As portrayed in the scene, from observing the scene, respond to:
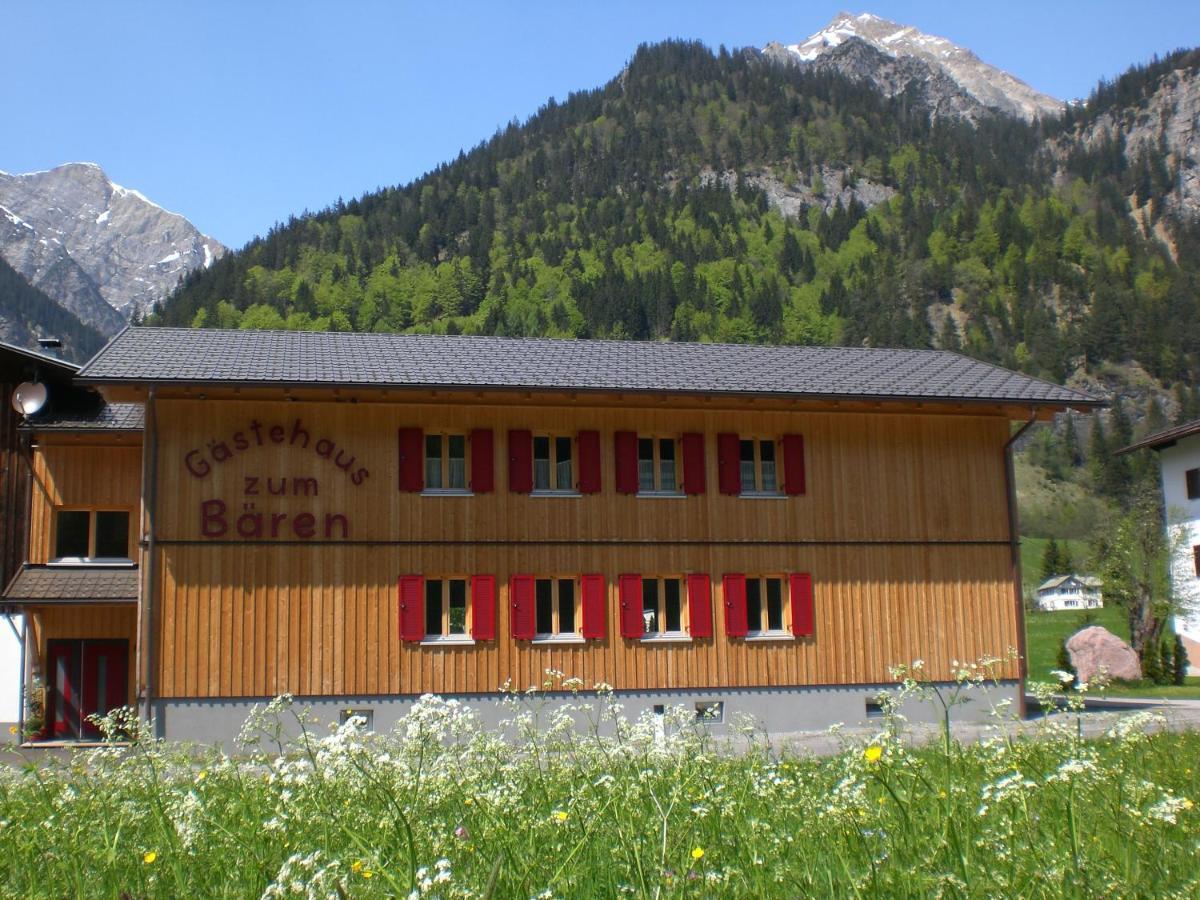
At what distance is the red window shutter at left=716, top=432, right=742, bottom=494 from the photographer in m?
22.0

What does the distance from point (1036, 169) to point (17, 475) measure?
196 meters

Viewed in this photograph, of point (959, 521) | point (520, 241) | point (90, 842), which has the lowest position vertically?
point (90, 842)

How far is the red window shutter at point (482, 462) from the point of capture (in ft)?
69.2

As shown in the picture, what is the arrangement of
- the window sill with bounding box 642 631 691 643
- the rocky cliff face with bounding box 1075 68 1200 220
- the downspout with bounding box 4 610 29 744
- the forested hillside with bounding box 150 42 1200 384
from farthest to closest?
the rocky cliff face with bounding box 1075 68 1200 220 < the forested hillside with bounding box 150 42 1200 384 < the downspout with bounding box 4 610 29 744 < the window sill with bounding box 642 631 691 643

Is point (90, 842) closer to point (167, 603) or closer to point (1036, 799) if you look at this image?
point (1036, 799)

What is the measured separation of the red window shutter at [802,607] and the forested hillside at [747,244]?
102553mm

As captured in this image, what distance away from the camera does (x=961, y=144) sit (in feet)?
627

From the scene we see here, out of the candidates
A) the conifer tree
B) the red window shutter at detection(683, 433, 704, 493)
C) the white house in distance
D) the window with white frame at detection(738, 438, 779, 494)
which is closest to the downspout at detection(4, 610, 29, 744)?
the red window shutter at detection(683, 433, 704, 493)

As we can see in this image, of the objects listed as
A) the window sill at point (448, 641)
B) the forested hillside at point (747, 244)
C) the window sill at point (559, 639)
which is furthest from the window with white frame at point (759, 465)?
the forested hillside at point (747, 244)

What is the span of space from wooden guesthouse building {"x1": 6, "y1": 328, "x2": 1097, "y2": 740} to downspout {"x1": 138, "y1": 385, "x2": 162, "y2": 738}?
0.21ft

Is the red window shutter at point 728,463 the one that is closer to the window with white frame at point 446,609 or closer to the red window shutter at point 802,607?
the red window shutter at point 802,607

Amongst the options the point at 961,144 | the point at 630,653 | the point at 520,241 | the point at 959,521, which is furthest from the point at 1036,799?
the point at 961,144

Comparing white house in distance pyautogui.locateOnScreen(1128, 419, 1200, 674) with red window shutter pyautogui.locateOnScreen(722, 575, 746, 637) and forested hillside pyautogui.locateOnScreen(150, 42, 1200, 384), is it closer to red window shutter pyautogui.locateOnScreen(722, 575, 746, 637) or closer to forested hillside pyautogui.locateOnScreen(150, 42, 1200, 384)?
red window shutter pyautogui.locateOnScreen(722, 575, 746, 637)

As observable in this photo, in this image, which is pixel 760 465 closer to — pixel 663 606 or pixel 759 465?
pixel 759 465
